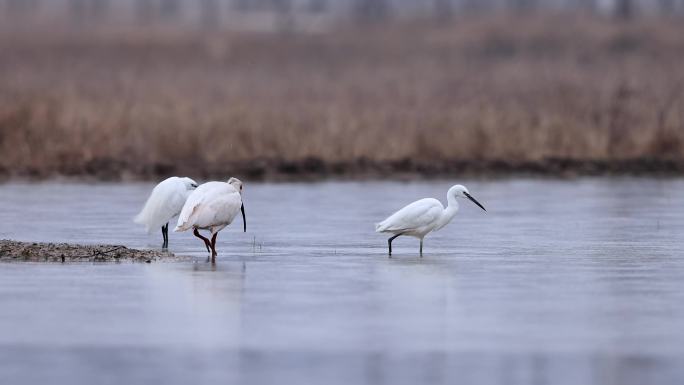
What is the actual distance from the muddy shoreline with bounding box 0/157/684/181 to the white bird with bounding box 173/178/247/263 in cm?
990

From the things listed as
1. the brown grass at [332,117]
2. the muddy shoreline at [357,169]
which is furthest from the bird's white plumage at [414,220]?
the brown grass at [332,117]

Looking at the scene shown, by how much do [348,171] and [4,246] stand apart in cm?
1116

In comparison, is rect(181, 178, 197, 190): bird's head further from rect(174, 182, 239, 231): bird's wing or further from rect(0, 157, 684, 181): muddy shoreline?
rect(0, 157, 684, 181): muddy shoreline

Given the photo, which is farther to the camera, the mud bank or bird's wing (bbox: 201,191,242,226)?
bird's wing (bbox: 201,191,242,226)

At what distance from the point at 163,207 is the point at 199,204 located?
127 cm

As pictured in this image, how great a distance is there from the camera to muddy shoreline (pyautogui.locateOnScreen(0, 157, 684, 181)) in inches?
935

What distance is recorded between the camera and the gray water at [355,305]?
26.7 ft

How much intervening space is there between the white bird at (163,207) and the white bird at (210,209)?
956 millimetres

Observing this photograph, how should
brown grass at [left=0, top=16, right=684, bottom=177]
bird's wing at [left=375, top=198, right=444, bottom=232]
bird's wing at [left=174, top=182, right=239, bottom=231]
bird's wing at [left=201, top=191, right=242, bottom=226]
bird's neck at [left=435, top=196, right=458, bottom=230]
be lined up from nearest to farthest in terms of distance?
1. bird's wing at [left=174, top=182, right=239, bottom=231]
2. bird's wing at [left=201, top=191, right=242, bottom=226]
3. bird's wing at [left=375, top=198, right=444, bottom=232]
4. bird's neck at [left=435, top=196, right=458, bottom=230]
5. brown grass at [left=0, top=16, right=684, bottom=177]

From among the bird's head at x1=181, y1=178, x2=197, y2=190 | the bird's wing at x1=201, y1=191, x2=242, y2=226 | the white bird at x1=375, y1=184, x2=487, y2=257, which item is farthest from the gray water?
the bird's head at x1=181, y1=178, x2=197, y2=190

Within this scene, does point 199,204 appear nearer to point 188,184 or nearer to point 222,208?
point 222,208

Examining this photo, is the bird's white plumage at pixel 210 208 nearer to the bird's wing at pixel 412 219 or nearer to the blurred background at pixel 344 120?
the bird's wing at pixel 412 219

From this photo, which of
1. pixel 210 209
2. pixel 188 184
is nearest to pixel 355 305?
pixel 210 209

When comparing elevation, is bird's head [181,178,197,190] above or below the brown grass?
below
